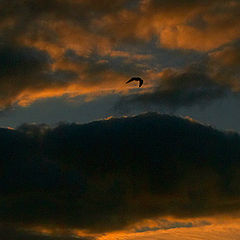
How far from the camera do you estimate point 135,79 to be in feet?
181

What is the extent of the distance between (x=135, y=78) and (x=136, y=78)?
1.18ft

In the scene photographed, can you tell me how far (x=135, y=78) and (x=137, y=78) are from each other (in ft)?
3.22

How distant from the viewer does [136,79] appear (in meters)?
55.2

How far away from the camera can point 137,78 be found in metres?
55.5

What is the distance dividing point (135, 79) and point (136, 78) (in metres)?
0.45

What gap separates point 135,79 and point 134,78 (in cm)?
46

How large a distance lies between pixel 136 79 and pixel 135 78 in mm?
551

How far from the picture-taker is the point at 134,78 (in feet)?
181

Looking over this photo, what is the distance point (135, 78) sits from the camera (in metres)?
54.8

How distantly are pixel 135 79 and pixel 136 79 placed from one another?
0.35m

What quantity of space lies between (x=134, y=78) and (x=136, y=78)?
647mm
